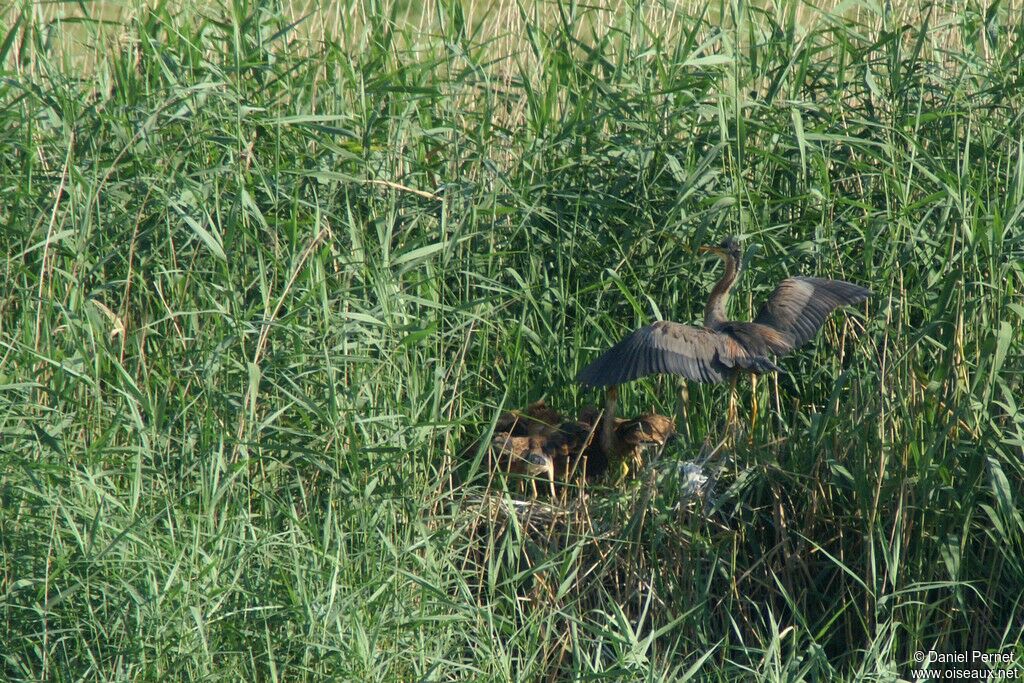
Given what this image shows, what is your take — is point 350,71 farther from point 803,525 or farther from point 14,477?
point 803,525

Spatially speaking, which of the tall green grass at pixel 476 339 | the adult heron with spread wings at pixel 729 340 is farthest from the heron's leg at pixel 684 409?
the adult heron with spread wings at pixel 729 340

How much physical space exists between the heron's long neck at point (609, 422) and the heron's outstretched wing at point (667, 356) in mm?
180

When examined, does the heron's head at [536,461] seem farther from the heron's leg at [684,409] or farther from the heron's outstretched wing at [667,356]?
the heron's leg at [684,409]

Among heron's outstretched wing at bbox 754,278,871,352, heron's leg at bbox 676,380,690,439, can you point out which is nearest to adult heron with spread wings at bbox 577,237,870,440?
heron's outstretched wing at bbox 754,278,871,352

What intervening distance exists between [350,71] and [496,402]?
1.38m

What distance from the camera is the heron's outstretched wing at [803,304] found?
4699 millimetres

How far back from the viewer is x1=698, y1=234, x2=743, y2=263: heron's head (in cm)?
489

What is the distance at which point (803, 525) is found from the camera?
440cm

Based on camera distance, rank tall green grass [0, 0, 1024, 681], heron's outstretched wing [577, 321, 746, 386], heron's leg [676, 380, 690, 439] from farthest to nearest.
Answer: heron's leg [676, 380, 690, 439] → heron's outstretched wing [577, 321, 746, 386] → tall green grass [0, 0, 1024, 681]

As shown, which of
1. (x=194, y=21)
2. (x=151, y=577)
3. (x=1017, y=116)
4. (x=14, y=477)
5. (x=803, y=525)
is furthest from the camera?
(x=194, y=21)

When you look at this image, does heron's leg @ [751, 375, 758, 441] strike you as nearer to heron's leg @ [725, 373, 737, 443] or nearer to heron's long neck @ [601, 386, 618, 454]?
heron's leg @ [725, 373, 737, 443]

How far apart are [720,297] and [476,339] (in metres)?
0.90

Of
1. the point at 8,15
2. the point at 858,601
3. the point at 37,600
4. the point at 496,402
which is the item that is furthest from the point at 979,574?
the point at 8,15

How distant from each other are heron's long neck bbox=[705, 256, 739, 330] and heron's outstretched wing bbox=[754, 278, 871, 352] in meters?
0.15
